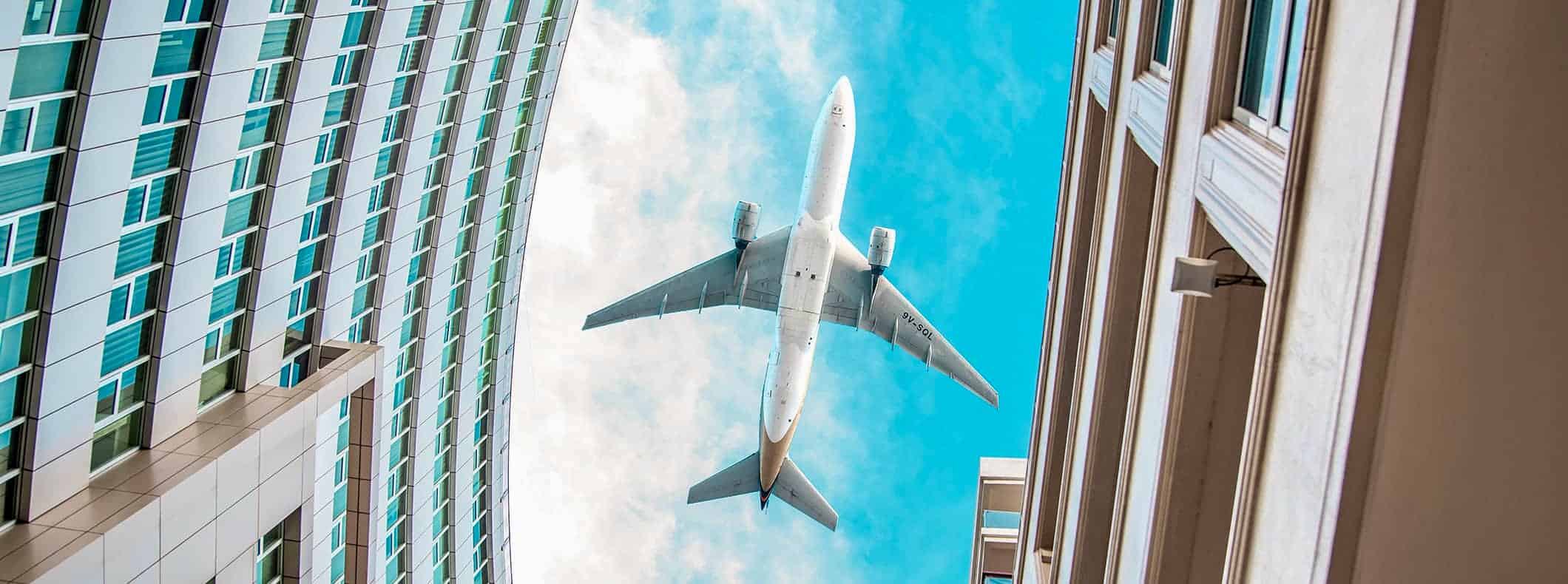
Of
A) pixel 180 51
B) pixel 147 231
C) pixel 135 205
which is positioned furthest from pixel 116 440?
pixel 180 51

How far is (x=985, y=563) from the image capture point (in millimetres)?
25609

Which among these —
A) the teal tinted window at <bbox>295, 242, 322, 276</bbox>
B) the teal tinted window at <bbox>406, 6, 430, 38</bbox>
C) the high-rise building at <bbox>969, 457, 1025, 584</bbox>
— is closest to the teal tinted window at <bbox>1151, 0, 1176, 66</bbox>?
the high-rise building at <bbox>969, 457, 1025, 584</bbox>

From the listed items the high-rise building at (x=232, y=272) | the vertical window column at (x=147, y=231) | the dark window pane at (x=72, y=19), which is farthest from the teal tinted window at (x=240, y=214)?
the dark window pane at (x=72, y=19)

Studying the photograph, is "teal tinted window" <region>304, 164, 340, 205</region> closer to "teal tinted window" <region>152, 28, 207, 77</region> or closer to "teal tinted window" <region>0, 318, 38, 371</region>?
"teal tinted window" <region>152, 28, 207, 77</region>

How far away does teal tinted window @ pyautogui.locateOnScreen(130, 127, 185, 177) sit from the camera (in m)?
17.6

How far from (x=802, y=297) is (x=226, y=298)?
76.0 feet

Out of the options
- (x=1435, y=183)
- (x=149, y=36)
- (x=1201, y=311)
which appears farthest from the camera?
(x=149, y=36)

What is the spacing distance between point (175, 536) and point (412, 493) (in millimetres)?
20205

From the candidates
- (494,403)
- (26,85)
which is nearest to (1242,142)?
(26,85)

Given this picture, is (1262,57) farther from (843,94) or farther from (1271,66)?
(843,94)

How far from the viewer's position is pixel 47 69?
47.9 ft

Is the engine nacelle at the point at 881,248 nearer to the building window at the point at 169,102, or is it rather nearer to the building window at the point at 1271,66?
the building window at the point at 169,102

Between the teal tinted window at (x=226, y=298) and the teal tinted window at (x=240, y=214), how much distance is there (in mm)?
1223

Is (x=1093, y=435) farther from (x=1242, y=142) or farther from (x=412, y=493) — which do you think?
(x=412, y=493)
